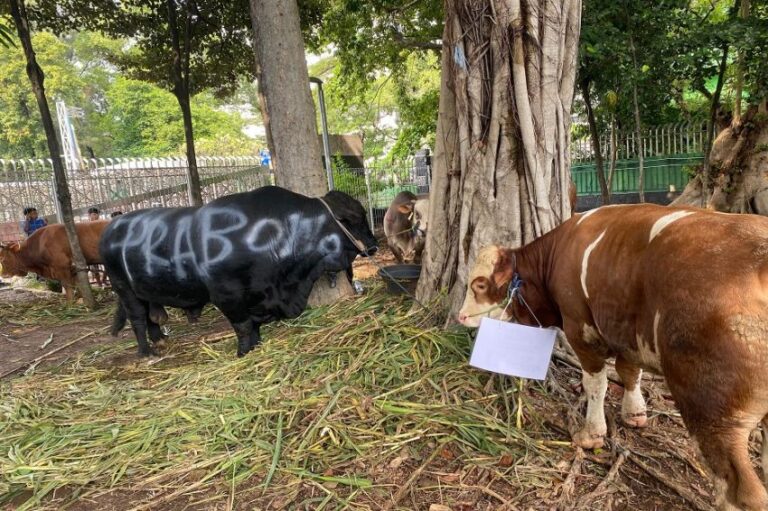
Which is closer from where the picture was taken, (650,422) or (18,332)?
(650,422)

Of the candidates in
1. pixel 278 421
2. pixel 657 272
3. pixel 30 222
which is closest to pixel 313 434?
pixel 278 421

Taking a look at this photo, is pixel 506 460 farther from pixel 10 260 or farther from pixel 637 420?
pixel 10 260

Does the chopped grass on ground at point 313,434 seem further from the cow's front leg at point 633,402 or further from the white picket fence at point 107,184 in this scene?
the white picket fence at point 107,184

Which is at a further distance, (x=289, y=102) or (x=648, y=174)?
(x=648, y=174)

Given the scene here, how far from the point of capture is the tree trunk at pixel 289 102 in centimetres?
494

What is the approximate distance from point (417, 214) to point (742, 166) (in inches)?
245

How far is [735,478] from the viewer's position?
1.87 m

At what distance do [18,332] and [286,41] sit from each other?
17.1 ft

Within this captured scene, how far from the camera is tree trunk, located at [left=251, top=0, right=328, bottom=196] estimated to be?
16.3ft

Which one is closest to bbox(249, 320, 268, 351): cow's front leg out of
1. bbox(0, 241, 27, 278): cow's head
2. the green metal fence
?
bbox(0, 241, 27, 278): cow's head

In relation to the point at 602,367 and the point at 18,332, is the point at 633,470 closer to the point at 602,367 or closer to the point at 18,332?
the point at 602,367

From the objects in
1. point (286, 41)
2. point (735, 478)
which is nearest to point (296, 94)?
point (286, 41)

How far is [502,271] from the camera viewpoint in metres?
3.09

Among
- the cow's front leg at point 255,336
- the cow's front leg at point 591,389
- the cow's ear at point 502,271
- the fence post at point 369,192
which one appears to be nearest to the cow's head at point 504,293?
the cow's ear at point 502,271
